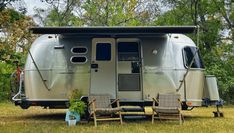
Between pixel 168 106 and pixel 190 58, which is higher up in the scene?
pixel 190 58

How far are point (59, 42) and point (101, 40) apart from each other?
1139mm

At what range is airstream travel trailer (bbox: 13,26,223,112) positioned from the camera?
1183cm

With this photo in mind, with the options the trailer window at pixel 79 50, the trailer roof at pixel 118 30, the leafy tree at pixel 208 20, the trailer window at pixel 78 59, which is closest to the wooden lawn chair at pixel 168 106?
the trailer roof at pixel 118 30

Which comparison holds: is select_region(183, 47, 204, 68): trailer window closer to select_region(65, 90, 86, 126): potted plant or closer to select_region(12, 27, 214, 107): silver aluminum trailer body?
select_region(12, 27, 214, 107): silver aluminum trailer body

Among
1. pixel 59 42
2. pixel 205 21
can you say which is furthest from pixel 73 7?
pixel 59 42

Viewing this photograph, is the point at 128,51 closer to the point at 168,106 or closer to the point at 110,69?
the point at 110,69

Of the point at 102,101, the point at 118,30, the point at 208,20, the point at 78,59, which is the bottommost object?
the point at 102,101

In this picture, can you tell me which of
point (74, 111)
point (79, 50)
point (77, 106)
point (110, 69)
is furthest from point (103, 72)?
→ point (74, 111)

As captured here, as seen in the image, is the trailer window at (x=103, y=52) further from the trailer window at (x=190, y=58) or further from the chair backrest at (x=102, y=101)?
the trailer window at (x=190, y=58)

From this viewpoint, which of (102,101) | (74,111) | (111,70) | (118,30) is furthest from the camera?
(111,70)

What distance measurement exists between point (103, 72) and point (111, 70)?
0.72ft

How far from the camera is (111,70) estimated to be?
1189 cm

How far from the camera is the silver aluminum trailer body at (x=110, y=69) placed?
11.8m

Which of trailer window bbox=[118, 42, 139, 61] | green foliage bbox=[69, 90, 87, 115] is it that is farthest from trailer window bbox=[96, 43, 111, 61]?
green foliage bbox=[69, 90, 87, 115]
